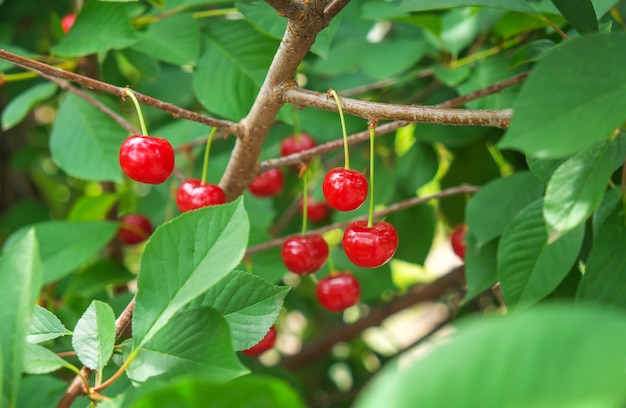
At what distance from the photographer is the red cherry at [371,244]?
1.03 metres

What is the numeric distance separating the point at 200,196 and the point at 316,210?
0.77m

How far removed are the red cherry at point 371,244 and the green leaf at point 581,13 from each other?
39 cm

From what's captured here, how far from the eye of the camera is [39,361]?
0.71 metres

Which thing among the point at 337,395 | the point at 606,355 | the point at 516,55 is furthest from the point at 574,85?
the point at 337,395

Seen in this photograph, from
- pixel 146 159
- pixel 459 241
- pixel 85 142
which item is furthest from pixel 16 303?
pixel 459 241

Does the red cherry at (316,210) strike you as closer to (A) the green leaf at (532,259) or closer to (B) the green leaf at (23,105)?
(B) the green leaf at (23,105)

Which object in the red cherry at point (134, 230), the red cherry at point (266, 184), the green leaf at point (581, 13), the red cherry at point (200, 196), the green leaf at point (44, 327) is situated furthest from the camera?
the red cherry at point (134, 230)

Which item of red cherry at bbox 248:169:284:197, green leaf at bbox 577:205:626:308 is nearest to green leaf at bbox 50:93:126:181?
red cherry at bbox 248:169:284:197

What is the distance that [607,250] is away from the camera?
90 cm

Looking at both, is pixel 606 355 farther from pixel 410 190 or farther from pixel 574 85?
pixel 410 190

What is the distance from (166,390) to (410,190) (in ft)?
4.18

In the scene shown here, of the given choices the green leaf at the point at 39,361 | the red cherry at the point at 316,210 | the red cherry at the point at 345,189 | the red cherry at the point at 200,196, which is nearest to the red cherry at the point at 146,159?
the red cherry at the point at 200,196

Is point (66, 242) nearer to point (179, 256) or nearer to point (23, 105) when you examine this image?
point (23, 105)

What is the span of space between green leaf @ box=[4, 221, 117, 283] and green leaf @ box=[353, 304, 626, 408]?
1.20 metres
